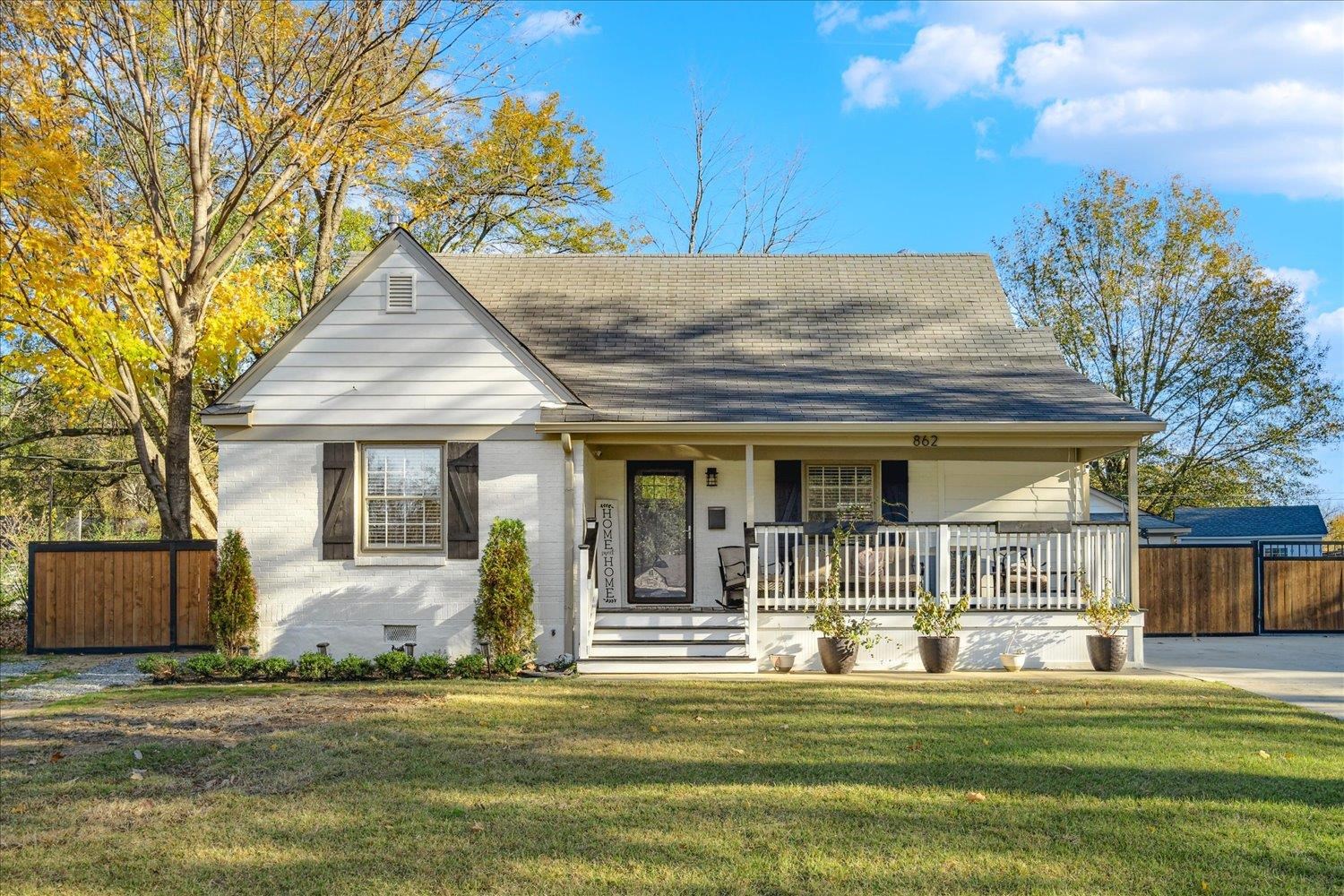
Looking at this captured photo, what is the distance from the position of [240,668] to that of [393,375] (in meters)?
3.80

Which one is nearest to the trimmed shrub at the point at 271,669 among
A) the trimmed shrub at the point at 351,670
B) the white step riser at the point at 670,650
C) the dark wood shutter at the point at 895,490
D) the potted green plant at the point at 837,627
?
the trimmed shrub at the point at 351,670

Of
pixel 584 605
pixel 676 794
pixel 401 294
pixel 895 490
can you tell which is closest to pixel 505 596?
pixel 584 605

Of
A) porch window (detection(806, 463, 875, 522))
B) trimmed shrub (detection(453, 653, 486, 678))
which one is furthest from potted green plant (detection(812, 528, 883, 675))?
trimmed shrub (detection(453, 653, 486, 678))

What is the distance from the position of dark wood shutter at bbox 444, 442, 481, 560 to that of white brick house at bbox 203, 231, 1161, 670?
2cm

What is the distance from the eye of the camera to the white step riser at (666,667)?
11055mm

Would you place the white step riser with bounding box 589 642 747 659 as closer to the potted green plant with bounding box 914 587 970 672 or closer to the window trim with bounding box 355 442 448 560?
the potted green plant with bounding box 914 587 970 672

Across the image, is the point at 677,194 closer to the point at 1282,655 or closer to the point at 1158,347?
the point at 1158,347

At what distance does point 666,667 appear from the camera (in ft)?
36.6

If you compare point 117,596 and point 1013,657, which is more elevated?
point 117,596

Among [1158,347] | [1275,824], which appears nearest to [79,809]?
[1275,824]

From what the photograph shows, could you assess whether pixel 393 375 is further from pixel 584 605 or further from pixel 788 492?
pixel 788 492

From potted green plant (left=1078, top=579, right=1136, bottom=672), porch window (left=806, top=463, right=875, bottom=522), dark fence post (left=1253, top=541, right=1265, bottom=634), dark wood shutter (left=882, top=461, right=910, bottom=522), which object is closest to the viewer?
potted green plant (left=1078, top=579, right=1136, bottom=672)

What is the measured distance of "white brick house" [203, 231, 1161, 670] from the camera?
37.4ft

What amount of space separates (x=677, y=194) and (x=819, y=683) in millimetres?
20896
